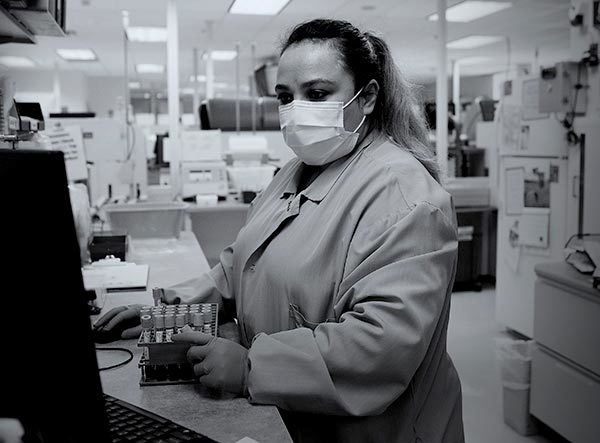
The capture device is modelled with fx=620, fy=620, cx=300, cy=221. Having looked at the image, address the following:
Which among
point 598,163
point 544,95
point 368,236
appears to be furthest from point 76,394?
point 544,95

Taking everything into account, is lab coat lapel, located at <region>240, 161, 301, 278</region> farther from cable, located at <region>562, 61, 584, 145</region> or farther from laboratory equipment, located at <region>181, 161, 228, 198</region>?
laboratory equipment, located at <region>181, 161, 228, 198</region>

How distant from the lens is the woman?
1055mm

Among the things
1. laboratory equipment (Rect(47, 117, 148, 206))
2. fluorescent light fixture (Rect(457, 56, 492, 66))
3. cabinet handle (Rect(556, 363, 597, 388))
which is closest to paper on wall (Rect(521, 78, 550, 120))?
cabinet handle (Rect(556, 363, 597, 388))

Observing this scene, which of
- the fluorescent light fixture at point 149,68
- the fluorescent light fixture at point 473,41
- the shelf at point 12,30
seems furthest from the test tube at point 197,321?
the fluorescent light fixture at point 149,68

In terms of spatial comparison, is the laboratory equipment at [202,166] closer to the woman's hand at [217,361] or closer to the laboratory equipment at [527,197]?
the laboratory equipment at [527,197]

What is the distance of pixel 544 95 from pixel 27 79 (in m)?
11.3

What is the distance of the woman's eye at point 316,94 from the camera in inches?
54.5

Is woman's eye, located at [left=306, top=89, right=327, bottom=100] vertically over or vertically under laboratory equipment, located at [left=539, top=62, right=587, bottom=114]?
under

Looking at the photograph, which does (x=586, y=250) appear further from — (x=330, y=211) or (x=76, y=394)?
(x=76, y=394)

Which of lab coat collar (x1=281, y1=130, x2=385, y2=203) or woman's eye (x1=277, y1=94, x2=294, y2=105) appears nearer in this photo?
lab coat collar (x1=281, y1=130, x2=385, y2=203)

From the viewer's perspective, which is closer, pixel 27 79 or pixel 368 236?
pixel 368 236

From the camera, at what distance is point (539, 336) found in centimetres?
262

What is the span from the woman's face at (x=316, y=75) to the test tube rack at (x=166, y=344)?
1.77 ft

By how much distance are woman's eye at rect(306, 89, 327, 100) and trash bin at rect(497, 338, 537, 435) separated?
70.8 inches
